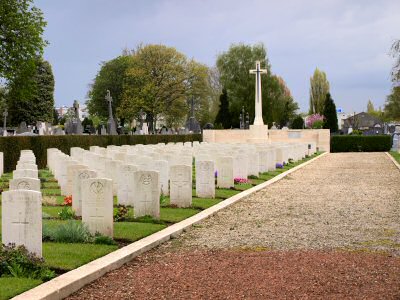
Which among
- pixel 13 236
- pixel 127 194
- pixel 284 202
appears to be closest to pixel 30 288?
pixel 13 236

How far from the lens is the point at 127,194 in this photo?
12.9 m

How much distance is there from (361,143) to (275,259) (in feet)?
156

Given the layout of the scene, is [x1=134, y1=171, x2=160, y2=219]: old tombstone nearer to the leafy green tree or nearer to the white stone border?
the white stone border

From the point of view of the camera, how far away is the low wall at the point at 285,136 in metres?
54.3

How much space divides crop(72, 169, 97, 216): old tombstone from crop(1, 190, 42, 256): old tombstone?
11.1ft

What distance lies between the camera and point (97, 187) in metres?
8.98

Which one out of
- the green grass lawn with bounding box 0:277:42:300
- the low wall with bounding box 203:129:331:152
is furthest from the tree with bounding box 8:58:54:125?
the green grass lawn with bounding box 0:277:42:300

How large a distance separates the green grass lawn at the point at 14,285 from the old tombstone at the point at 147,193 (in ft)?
14.1

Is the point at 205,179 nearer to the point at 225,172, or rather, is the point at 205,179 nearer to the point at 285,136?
the point at 225,172

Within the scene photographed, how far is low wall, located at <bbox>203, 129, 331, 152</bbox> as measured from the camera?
54312 millimetres

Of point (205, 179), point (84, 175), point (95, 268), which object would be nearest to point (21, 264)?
point (95, 268)

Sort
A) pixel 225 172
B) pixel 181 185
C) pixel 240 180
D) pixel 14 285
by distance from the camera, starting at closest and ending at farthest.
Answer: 1. pixel 14 285
2. pixel 181 185
3. pixel 225 172
4. pixel 240 180

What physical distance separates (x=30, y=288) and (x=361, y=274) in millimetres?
3487

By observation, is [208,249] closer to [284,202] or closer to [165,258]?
[165,258]
